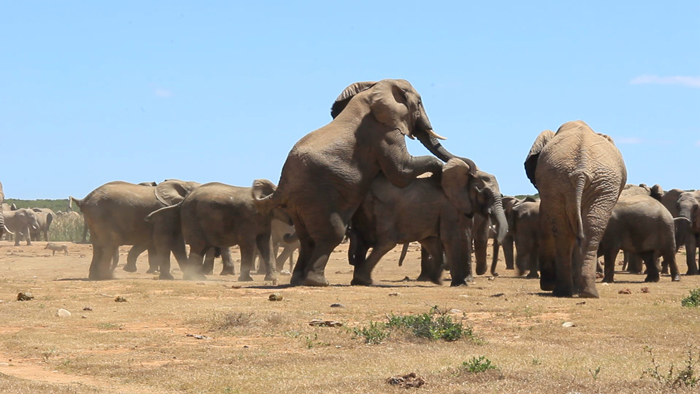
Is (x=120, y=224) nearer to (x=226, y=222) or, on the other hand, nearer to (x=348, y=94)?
(x=226, y=222)

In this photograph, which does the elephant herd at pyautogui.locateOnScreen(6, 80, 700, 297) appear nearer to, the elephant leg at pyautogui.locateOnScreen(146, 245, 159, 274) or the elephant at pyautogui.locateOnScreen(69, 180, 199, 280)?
the elephant at pyautogui.locateOnScreen(69, 180, 199, 280)

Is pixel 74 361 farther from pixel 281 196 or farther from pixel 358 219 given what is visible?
pixel 358 219

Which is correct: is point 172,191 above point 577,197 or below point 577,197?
above

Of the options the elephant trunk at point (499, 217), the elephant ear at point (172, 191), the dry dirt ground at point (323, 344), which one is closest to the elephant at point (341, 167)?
the elephant trunk at point (499, 217)

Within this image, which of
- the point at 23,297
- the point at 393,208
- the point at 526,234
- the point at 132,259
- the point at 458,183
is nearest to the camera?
the point at 23,297

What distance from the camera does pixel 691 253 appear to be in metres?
22.8

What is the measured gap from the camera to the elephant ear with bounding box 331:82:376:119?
54.6 ft

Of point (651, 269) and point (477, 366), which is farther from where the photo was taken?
point (651, 269)

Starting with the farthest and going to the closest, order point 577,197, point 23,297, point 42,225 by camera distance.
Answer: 1. point 42,225
2. point 23,297
3. point 577,197

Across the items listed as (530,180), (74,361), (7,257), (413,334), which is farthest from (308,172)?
(7,257)

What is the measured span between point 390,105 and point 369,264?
8.59ft

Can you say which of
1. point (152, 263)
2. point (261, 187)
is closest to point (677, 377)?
point (261, 187)

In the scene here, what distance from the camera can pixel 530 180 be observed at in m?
15.3

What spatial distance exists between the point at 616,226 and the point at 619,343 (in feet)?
33.1
